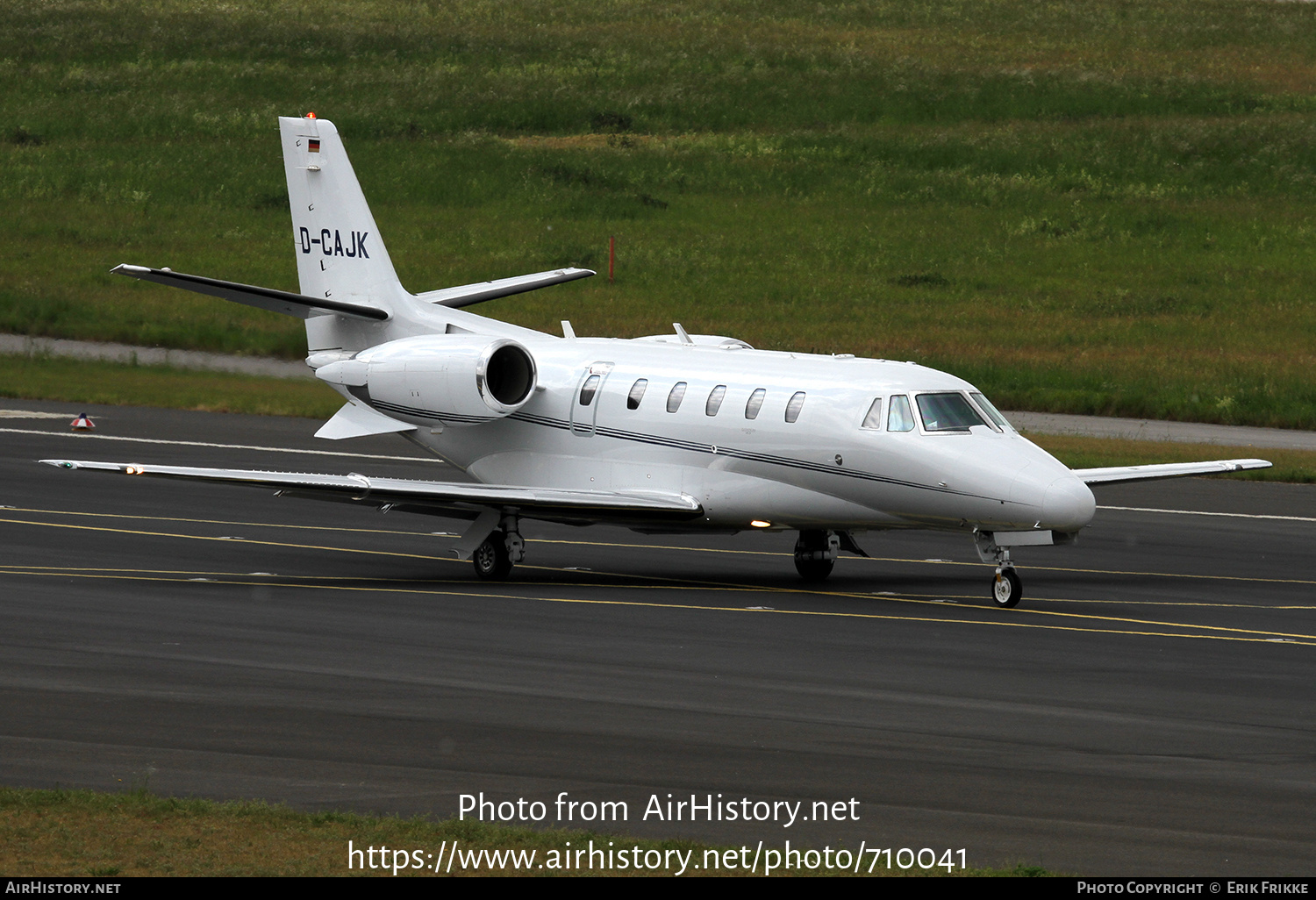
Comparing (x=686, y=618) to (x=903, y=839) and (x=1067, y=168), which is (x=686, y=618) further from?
(x=1067, y=168)

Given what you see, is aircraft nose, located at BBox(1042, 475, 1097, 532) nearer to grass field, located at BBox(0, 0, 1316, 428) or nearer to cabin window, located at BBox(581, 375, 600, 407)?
cabin window, located at BBox(581, 375, 600, 407)

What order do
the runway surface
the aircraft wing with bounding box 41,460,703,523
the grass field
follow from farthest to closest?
1. the grass field
2. the aircraft wing with bounding box 41,460,703,523
3. the runway surface

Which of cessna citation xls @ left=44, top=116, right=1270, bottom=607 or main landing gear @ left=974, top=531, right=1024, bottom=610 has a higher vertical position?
cessna citation xls @ left=44, top=116, right=1270, bottom=607

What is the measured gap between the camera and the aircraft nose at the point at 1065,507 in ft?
69.4

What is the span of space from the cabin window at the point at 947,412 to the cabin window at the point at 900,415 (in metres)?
0.15

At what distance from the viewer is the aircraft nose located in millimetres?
21141

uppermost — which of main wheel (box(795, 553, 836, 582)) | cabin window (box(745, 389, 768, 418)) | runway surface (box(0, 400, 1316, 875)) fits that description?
cabin window (box(745, 389, 768, 418))

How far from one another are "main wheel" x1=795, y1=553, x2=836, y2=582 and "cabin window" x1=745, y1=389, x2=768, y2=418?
2.06 meters

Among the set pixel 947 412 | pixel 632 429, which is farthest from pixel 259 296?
pixel 947 412

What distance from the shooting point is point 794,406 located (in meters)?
23.2

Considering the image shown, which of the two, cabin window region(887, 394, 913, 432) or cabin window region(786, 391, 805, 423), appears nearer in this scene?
cabin window region(887, 394, 913, 432)

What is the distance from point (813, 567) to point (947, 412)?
293cm

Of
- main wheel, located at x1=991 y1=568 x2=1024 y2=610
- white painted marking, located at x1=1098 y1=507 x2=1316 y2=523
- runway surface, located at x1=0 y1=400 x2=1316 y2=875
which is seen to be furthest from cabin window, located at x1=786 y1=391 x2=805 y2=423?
white painted marking, located at x1=1098 y1=507 x2=1316 y2=523

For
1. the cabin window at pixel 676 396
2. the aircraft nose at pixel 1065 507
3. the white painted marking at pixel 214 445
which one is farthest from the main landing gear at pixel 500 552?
the white painted marking at pixel 214 445
